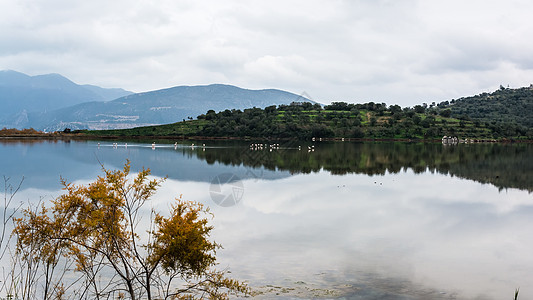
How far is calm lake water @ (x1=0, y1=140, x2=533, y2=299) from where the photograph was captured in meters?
14.7

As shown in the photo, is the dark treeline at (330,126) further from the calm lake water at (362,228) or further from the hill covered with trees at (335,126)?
the calm lake water at (362,228)

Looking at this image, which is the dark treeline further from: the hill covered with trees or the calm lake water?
the calm lake water

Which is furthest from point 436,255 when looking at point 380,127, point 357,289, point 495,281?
point 380,127

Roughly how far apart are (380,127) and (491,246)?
452 feet

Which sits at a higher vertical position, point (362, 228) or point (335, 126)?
point (335, 126)

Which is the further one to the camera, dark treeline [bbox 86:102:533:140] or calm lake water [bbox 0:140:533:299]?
dark treeline [bbox 86:102:533:140]

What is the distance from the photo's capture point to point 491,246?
20156 millimetres

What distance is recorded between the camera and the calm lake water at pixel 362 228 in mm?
14672

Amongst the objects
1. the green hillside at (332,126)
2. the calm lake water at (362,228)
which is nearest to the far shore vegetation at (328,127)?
the green hillside at (332,126)

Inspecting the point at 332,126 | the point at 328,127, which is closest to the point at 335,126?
the point at 332,126

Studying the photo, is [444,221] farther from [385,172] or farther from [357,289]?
[385,172]

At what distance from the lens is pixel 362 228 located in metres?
23.1

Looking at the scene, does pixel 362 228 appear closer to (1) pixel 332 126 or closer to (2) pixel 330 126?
(2) pixel 330 126

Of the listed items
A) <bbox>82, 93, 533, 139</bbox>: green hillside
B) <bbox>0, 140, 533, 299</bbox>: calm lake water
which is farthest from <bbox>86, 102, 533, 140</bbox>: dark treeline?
<bbox>0, 140, 533, 299</bbox>: calm lake water
